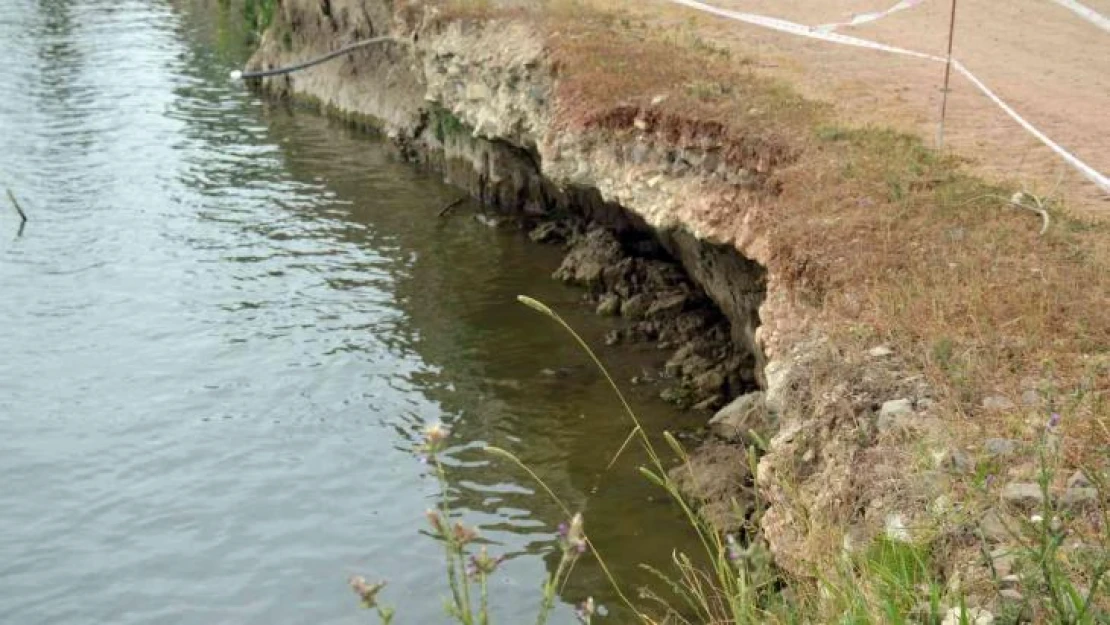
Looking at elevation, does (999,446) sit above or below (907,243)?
below

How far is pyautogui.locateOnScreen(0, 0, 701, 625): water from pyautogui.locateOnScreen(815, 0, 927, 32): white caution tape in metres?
4.72

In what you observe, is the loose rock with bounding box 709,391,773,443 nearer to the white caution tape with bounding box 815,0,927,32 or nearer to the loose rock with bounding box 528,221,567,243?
the loose rock with bounding box 528,221,567,243

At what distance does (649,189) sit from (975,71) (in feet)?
14.0

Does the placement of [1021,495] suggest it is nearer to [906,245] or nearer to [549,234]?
[906,245]

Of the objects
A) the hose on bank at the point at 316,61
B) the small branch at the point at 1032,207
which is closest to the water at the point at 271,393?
the hose on bank at the point at 316,61

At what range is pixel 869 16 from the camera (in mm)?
18672

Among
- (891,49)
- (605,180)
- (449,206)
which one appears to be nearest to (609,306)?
(605,180)

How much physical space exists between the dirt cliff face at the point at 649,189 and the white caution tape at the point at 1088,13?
22.5 feet

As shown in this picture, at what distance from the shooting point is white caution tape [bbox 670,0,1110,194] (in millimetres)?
11969

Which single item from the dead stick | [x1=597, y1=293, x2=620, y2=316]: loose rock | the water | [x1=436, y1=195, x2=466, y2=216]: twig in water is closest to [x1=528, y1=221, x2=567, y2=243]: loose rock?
the water

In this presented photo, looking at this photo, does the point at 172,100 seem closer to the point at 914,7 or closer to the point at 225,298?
the point at 225,298

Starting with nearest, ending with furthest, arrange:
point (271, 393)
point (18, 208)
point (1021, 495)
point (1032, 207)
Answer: point (1021, 495) → point (1032, 207) → point (271, 393) → point (18, 208)

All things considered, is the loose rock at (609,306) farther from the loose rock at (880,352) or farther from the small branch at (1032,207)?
the loose rock at (880,352)

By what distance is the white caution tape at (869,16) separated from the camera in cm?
1792
